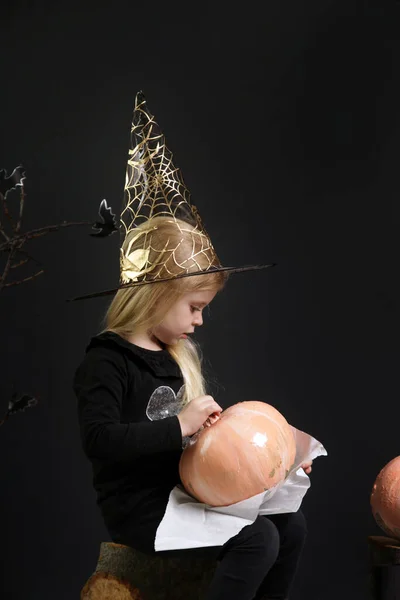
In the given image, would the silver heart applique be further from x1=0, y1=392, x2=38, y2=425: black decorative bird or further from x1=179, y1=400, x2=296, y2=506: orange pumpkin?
x1=0, y1=392, x2=38, y2=425: black decorative bird

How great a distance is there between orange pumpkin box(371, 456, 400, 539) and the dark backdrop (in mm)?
764

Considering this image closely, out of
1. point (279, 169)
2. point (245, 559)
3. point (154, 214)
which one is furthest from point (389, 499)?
point (279, 169)

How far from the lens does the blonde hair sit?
2.45 metres

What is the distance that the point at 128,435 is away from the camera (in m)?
2.27

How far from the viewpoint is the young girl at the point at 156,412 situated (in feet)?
7.36

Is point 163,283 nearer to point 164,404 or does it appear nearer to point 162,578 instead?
point 164,404

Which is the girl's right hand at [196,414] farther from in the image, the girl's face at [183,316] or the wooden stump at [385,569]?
the wooden stump at [385,569]

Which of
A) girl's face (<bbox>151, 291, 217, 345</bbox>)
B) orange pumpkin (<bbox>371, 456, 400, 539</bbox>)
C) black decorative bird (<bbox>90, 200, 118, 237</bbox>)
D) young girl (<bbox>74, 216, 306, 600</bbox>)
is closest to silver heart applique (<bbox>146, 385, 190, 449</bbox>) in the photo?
young girl (<bbox>74, 216, 306, 600</bbox>)

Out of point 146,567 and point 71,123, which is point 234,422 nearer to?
point 146,567

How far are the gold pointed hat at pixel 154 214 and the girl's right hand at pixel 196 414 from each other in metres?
0.37

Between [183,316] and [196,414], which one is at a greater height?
[183,316]

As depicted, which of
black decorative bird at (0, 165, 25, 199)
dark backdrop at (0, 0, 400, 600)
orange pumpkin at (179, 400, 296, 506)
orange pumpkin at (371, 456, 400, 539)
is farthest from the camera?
dark backdrop at (0, 0, 400, 600)

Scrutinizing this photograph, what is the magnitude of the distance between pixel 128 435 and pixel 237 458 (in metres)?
0.30

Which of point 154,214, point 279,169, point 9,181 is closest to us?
point 9,181
